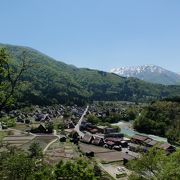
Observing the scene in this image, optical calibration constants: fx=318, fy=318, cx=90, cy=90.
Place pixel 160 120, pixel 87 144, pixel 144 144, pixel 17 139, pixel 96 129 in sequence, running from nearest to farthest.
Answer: pixel 144 144 < pixel 87 144 < pixel 17 139 < pixel 96 129 < pixel 160 120

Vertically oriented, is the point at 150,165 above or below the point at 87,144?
above

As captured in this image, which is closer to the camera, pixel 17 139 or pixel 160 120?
pixel 17 139

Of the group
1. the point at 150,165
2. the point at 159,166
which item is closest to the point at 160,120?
the point at 150,165

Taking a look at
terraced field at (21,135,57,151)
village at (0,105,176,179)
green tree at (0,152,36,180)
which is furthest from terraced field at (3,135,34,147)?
green tree at (0,152,36,180)

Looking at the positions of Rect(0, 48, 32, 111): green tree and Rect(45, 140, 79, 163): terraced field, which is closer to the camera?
Rect(0, 48, 32, 111): green tree

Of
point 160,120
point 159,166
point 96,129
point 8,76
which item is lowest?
point 96,129

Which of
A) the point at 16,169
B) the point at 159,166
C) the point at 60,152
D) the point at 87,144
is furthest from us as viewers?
the point at 87,144

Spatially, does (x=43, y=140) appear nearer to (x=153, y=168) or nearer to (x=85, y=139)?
(x=85, y=139)

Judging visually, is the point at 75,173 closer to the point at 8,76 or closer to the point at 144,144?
the point at 8,76

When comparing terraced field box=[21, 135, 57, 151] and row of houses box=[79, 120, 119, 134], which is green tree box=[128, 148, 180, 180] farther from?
row of houses box=[79, 120, 119, 134]
